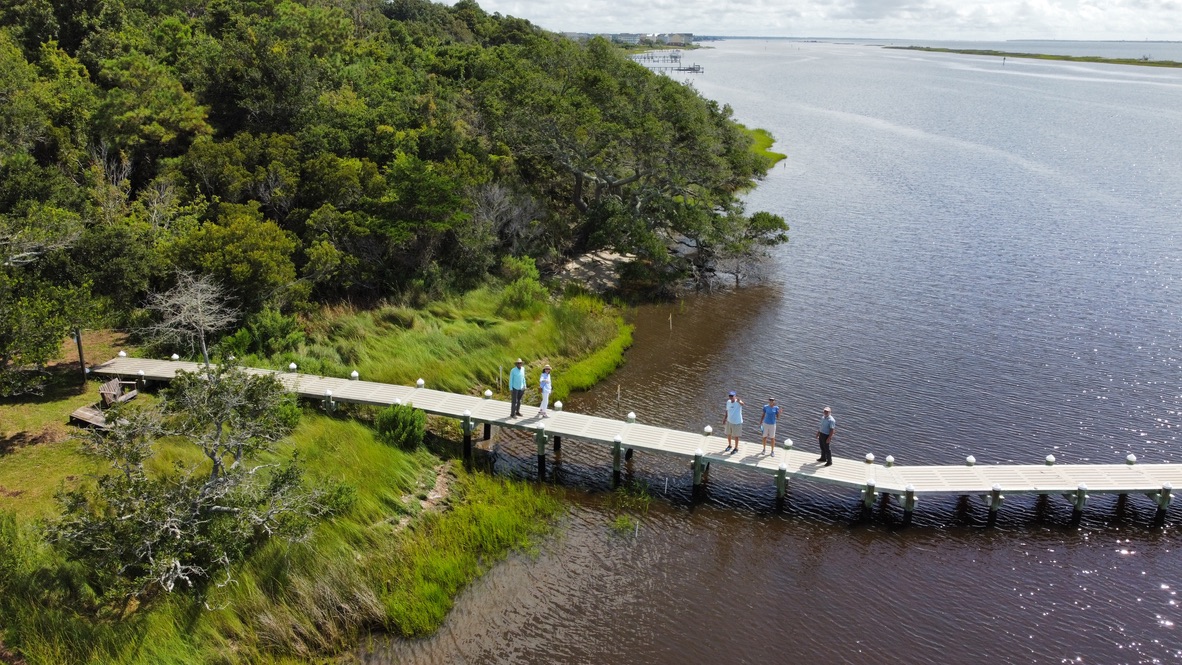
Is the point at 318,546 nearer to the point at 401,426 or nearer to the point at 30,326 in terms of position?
the point at 401,426

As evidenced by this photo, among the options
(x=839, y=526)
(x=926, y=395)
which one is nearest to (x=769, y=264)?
(x=926, y=395)

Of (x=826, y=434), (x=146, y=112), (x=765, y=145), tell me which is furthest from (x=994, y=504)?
(x=765, y=145)

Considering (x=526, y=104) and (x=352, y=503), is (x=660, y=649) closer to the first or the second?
(x=352, y=503)

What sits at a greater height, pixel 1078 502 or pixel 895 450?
pixel 1078 502

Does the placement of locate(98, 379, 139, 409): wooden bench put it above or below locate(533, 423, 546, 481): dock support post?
above

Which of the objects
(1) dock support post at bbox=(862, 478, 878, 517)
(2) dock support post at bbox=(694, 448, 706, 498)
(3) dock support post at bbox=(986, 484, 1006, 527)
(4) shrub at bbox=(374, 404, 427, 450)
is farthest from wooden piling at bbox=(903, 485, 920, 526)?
(4) shrub at bbox=(374, 404, 427, 450)

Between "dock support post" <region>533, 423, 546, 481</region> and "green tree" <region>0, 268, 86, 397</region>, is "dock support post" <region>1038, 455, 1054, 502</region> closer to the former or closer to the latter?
"dock support post" <region>533, 423, 546, 481</region>
